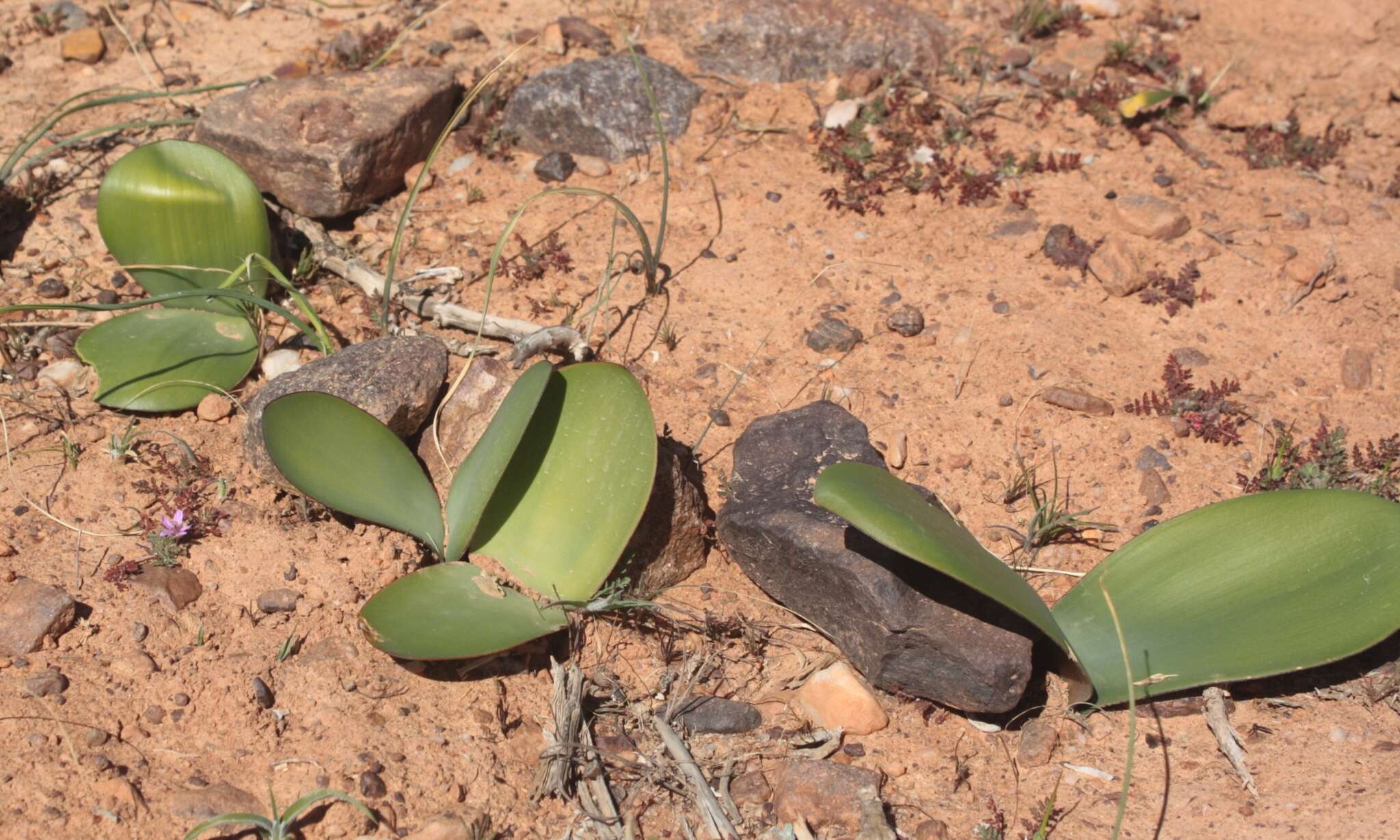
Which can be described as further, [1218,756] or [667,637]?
[667,637]

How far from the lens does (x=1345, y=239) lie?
154 inches

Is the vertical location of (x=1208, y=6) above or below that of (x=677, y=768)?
above

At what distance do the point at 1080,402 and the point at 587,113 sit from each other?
6.56 feet

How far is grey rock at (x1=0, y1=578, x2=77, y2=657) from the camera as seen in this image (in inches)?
99.3

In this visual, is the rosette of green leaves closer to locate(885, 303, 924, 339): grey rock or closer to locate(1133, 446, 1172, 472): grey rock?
locate(885, 303, 924, 339): grey rock

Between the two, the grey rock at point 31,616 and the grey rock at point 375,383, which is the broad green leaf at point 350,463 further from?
the grey rock at point 31,616

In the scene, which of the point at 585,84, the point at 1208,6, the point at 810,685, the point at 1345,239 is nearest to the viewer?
the point at 810,685

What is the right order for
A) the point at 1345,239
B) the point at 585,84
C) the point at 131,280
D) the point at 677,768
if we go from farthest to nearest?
A: the point at 585,84, the point at 1345,239, the point at 131,280, the point at 677,768

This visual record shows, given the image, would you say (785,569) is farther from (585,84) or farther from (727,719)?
(585,84)

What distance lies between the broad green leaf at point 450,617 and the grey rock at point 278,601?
0.83 ft

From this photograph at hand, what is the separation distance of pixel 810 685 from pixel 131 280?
249cm

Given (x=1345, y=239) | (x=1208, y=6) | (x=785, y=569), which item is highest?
(x=1208, y=6)

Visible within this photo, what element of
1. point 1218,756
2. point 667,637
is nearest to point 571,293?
point 667,637

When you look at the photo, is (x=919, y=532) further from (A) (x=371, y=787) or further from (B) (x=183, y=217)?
(B) (x=183, y=217)
